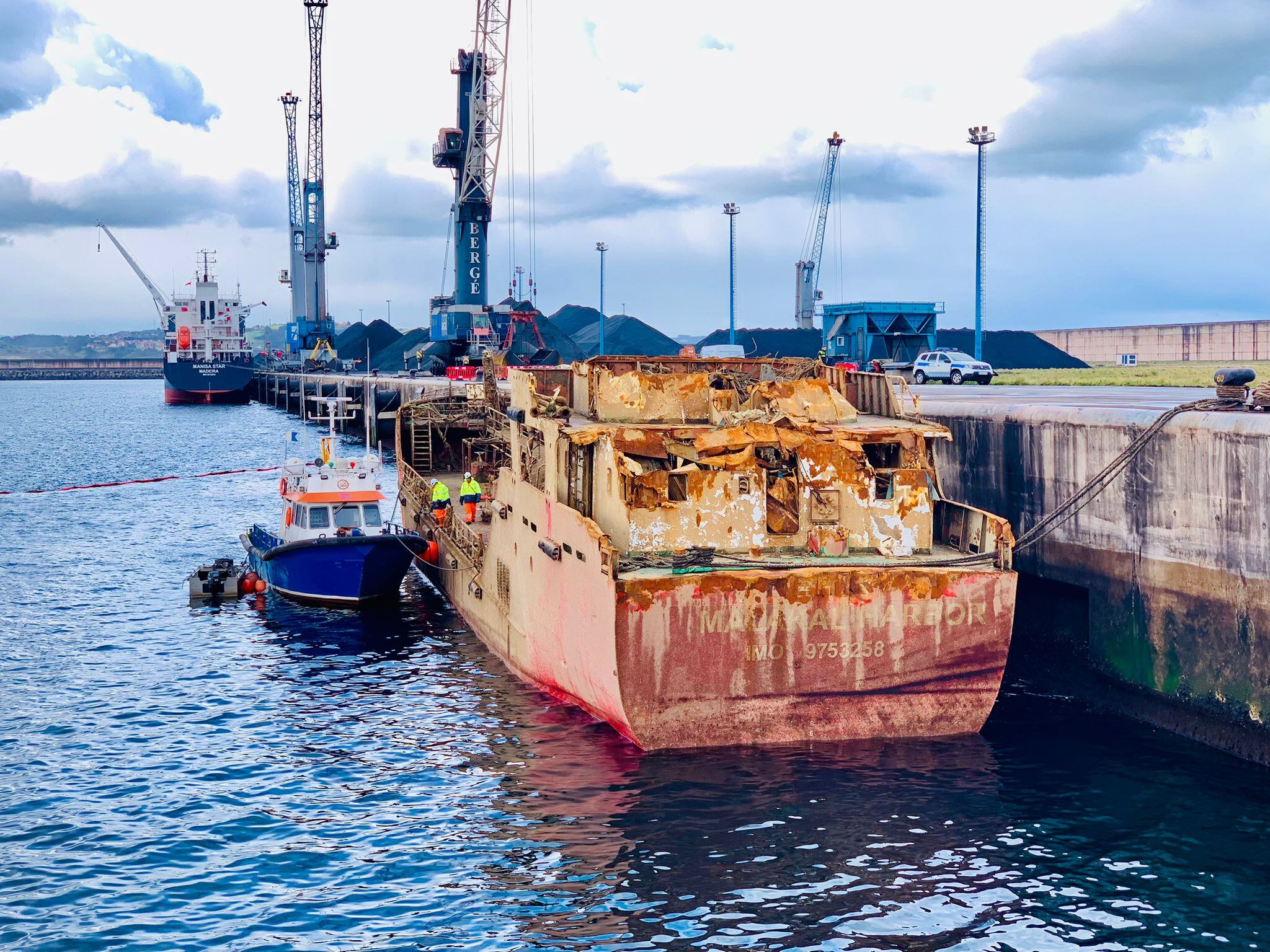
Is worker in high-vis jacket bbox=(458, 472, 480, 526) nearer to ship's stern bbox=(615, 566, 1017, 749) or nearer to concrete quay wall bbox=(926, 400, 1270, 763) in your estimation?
ship's stern bbox=(615, 566, 1017, 749)

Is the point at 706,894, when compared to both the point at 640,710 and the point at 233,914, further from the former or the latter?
the point at 233,914

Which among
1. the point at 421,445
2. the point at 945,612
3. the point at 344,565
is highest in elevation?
the point at 421,445

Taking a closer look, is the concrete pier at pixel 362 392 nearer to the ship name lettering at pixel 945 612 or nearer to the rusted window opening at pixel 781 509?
the rusted window opening at pixel 781 509

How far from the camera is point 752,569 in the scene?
20.0m

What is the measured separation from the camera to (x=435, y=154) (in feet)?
367

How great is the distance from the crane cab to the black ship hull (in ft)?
231

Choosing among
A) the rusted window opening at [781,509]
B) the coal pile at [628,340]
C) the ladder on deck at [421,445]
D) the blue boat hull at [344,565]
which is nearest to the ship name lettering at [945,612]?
the rusted window opening at [781,509]

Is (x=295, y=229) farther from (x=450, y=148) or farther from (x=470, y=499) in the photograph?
(x=470, y=499)

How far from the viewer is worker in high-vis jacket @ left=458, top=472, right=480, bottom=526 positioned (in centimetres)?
3297

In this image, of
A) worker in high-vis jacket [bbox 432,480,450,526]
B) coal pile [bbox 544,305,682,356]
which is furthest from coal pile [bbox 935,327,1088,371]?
worker in high-vis jacket [bbox 432,480,450,526]

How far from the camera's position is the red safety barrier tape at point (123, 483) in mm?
68250

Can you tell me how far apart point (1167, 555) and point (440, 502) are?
71.5 ft

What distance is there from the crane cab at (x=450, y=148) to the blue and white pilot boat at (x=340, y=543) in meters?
79.7

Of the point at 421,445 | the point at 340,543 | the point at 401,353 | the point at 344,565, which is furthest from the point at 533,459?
the point at 401,353
